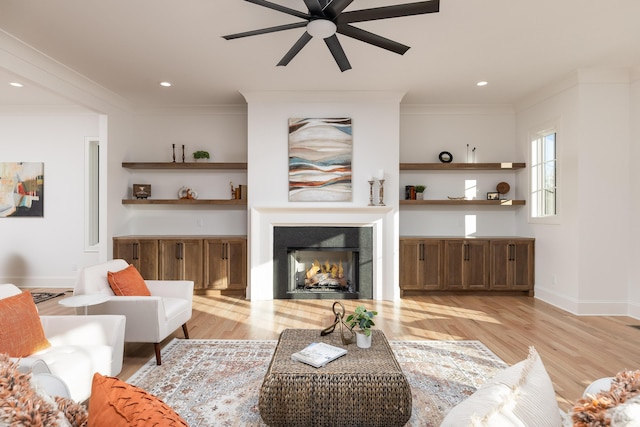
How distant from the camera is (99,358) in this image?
2.10m

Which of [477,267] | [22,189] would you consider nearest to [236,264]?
[477,267]

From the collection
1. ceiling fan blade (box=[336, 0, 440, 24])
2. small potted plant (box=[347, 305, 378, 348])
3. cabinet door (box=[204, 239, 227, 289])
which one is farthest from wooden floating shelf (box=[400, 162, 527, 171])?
small potted plant (box=[347, 305, 378, 348])

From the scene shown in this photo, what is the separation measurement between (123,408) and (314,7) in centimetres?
241

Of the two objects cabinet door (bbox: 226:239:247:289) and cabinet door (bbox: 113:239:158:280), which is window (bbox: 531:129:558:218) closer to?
cabinet door (bbox: 226:239:247:289)

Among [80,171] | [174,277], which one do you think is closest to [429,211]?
[174,277]

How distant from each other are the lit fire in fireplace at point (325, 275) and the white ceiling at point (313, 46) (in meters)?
2.49

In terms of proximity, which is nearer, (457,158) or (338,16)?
(338,16)

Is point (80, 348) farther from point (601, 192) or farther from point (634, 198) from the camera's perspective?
point (634, 198)

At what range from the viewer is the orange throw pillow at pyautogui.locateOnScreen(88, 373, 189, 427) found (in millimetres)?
805

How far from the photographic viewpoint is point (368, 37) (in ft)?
8.80

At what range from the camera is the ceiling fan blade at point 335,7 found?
7.44 feet

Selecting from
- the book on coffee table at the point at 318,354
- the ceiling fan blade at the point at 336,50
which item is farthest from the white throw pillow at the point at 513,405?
the ceiling fan blade at the point at 336,50

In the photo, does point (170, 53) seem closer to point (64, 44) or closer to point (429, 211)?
point (64, 44)

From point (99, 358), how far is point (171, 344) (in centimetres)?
129
